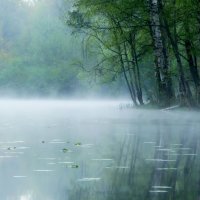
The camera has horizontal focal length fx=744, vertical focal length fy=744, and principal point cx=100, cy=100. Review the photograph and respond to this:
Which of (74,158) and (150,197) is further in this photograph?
(74,158)

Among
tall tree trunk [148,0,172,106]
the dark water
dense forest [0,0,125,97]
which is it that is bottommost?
the dark water

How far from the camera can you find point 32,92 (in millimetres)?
97188

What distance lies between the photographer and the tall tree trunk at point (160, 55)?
32.9 meters

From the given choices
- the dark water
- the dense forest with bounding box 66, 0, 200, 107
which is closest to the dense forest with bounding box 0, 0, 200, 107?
the dense forest with bounding box 66, 0, 200, 107

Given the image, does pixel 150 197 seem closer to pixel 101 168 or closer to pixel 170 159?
pixel 101 168

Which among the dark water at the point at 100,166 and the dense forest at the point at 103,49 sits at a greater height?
the dense forest at the point at 103,49

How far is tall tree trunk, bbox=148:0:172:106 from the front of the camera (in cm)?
3291

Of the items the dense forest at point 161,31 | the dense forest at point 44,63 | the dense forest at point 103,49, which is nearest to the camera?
the dense forest at point 161,31

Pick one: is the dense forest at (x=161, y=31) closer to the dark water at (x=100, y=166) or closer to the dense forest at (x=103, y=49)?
the dense forest at (x=103, y=49)

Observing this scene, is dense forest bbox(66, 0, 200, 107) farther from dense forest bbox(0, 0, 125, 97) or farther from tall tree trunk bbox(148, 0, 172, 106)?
dense forest bbox(0, 0, 125, 97)

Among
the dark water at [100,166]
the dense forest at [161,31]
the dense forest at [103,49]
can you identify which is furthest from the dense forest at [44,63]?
the dark water at [100,166]

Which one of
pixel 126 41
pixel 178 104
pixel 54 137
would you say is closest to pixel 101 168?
pixel 54 137

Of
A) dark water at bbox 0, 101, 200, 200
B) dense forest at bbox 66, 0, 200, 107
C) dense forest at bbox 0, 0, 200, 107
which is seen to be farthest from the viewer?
dense forest at bbox 0, 0, 200, 107

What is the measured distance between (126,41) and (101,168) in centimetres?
3180
